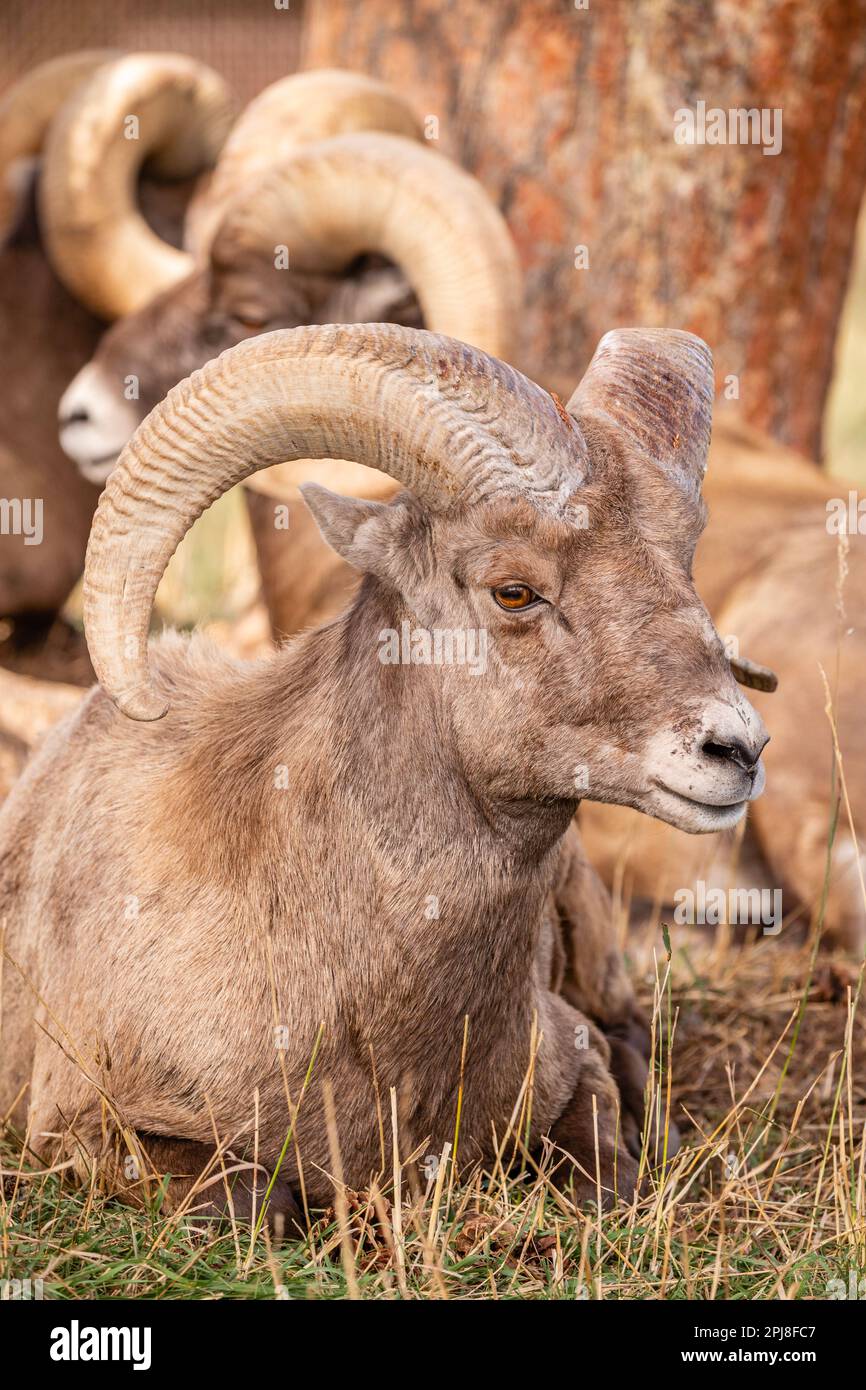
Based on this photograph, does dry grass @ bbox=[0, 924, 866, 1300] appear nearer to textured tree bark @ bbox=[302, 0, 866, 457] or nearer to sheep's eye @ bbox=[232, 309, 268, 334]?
sheep's eye @ bbox=[232, 309, 268, 334]

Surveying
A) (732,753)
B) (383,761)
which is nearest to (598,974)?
(383,761)

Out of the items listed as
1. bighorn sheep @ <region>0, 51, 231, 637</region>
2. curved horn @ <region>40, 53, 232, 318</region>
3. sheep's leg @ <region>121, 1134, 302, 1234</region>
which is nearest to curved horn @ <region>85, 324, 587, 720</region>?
sheep's leg @ <region>121, 1134, 302, 1234</region>

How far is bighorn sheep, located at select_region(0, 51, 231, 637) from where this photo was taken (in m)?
9.14

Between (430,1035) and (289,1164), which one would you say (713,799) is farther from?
(289,1164)

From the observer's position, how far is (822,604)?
7.32 meters

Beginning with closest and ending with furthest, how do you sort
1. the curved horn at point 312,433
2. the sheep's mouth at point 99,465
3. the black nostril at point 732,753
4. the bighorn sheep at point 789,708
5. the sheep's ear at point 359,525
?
the black nostril at point 732,753 → the curved horn at point 312,433 → the sheep's ear at point 359,525 → the bighorn sheep at point 789,708 → the sheep's mouth at point 99,465

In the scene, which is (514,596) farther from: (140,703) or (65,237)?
(65,237)

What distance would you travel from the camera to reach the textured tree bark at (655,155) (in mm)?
8555

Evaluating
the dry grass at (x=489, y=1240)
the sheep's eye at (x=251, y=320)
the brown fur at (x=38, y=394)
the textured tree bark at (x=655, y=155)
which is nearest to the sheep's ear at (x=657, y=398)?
Answer: the dry grass at (x=489, y=1240)

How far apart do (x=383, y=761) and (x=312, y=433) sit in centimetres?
80

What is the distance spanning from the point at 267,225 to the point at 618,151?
2.06 meters

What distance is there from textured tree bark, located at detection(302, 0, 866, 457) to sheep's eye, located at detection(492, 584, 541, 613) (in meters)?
4.62

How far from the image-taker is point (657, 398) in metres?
4.22

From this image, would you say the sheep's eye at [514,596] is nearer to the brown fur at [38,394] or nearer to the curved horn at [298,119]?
the curved horn at [298,119]
